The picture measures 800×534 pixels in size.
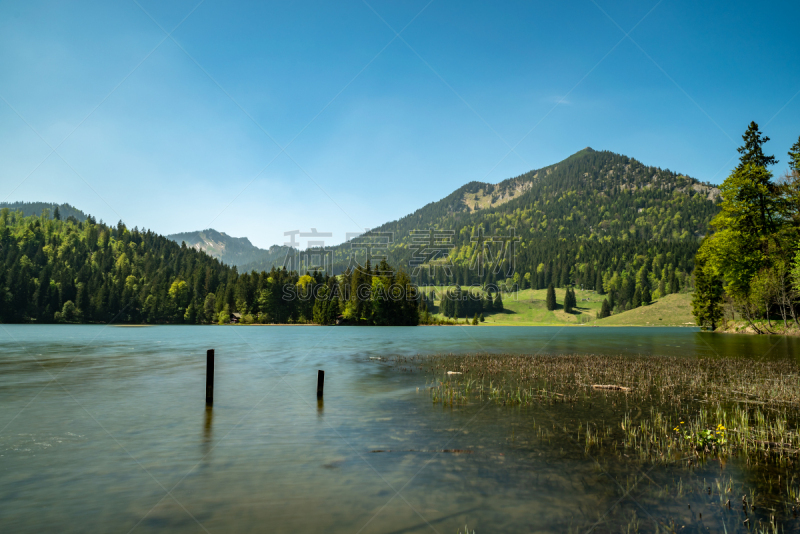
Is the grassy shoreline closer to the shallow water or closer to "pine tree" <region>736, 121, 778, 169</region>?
the shallow water

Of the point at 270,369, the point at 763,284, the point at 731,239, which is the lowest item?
the point at 270,369

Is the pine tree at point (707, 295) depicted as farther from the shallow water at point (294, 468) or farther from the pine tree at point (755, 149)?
the shallow water at point (294, 468)

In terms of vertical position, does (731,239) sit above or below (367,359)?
above

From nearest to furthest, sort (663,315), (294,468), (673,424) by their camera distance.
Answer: (294,468) < (673,424) < (663,315)

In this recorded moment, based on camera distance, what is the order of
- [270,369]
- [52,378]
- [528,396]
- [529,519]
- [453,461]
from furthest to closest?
[270,369]
[52,378]
[528,396]
[453,461]
[529,519]

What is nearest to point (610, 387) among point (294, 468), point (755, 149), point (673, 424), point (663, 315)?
point (673, 424)

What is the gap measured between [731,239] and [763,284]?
26.9 feet

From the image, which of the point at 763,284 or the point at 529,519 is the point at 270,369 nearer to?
the point at 529,519

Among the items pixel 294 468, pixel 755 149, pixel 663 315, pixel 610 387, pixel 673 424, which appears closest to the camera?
pixel 294 468

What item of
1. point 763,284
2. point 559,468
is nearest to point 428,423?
point 559,468

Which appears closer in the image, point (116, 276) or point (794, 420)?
point (794, 420)

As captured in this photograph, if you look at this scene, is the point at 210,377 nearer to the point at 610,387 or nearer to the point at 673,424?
the point at 673,424

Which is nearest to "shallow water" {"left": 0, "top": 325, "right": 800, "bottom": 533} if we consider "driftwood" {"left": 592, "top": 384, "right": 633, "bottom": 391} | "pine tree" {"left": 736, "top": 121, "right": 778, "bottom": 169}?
"driftwood" {"left": 592, "top": 384, "right": 633, "bottom": 391}

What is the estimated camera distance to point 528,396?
22.3m
